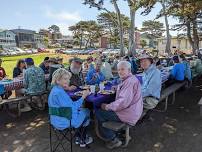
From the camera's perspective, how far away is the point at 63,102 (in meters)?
4.23

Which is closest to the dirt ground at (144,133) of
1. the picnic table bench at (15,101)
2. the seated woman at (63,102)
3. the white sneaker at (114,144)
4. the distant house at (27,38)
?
the white sneaker at (114,144)

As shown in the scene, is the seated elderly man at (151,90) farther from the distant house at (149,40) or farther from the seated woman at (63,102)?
the distant house at (149,40)

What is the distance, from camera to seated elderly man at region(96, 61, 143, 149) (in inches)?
179

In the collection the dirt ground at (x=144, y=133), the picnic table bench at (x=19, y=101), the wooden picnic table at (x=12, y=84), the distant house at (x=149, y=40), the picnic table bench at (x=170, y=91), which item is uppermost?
the distant house at (x=149, y=40)

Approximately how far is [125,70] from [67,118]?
1.21 meters

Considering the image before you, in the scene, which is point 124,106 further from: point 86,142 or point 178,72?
point 178,72

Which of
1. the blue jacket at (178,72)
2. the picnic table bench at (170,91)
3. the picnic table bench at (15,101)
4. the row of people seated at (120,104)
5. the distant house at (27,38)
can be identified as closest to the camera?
the row of people seated at (120,104)

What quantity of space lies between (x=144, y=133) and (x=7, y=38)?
111748 millimetres

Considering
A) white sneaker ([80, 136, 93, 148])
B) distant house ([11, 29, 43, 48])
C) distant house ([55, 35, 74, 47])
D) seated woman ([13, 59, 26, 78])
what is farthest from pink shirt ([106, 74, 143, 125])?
distant house ([11, 29, 43, 48])

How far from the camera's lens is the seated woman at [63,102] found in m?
4.23

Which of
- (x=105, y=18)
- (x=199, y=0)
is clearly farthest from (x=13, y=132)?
(x=105, y=18)

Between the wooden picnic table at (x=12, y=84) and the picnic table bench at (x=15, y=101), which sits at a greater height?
the wooden picnic table at (x=12, y=84)

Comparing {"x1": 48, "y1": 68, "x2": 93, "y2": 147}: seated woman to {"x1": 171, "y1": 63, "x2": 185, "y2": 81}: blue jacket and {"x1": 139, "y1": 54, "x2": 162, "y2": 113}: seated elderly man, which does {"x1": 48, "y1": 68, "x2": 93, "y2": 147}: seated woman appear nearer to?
{"x1": 139, "y1": 54, "x2": 162, "y2": 113}: seated elderly man

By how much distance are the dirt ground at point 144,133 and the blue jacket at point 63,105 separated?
0.61 m
